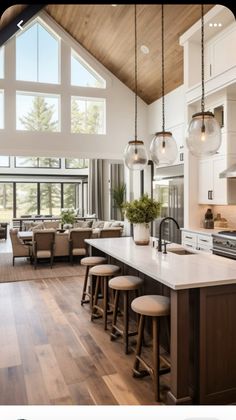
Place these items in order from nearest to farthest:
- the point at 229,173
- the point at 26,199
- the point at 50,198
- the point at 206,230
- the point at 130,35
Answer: the point at 229,173
the point at 206,230
the point at 130,35
the point at 26,199
the point at 50,198

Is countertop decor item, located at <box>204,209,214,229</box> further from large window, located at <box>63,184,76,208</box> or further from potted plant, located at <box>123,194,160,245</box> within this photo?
large window, located at <box>63,184,76,208</box>

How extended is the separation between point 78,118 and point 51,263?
416cm

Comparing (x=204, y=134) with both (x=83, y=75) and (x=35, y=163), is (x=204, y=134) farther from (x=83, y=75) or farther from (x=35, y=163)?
(x=35, y=163)

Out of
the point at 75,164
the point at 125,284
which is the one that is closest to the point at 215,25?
the point at 125,284

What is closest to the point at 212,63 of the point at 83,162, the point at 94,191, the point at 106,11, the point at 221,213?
the point at 221,213

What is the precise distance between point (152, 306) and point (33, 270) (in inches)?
197

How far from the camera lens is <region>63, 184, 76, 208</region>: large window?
55.8 feet

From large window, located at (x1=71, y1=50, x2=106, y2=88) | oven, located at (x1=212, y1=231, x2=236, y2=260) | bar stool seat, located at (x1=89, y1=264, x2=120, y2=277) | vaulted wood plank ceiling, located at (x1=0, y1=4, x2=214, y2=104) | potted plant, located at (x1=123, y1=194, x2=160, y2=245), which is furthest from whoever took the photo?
large window, located at (x1=71, y1=50, x2=106, y2=88)

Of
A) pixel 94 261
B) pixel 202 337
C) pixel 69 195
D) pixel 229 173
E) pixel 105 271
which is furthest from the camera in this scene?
pixel 69 195

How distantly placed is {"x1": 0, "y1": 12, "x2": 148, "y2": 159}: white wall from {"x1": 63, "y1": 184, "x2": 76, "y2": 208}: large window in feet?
26.0

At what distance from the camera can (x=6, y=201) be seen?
15961 mm

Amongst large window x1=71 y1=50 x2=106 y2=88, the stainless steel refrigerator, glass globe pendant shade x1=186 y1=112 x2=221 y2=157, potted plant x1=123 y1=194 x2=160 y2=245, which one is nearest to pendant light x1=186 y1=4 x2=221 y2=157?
glass globe pendant shade x1=186 y1=112 x2=221 y2=157

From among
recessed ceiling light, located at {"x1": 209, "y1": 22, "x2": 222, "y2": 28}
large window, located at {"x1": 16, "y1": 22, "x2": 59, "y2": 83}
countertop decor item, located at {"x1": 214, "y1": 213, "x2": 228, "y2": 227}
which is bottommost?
countertop decor item, located at {"x1": 214, "y1": 213, "x2": 228, "y2": 227}

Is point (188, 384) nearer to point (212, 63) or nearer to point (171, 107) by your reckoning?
point (212, 63)
